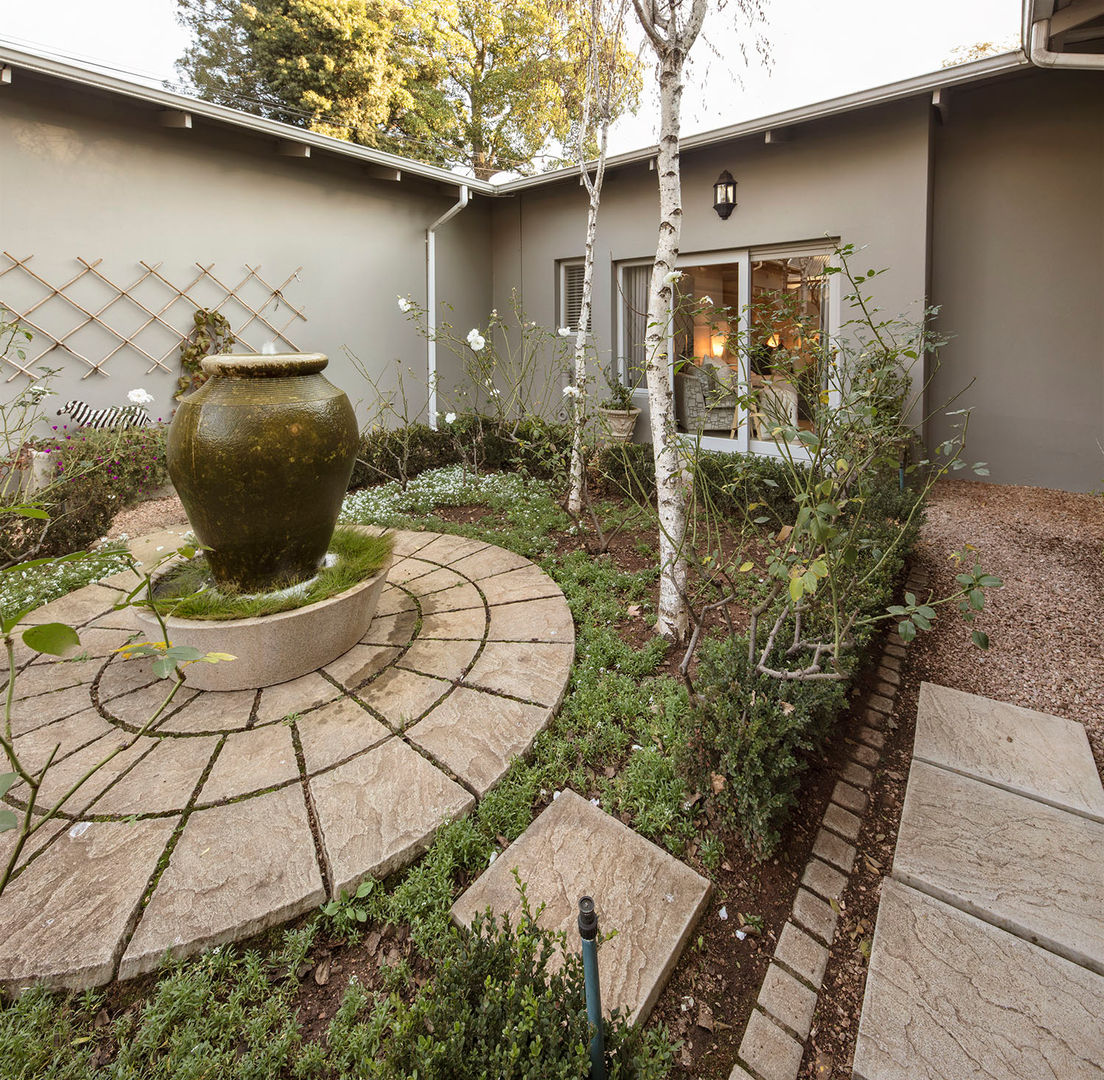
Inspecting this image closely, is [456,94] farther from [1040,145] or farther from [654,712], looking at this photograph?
[654,712]

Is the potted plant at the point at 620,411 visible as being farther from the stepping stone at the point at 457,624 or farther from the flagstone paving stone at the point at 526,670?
the flagstone paving stone at the point at 526,670

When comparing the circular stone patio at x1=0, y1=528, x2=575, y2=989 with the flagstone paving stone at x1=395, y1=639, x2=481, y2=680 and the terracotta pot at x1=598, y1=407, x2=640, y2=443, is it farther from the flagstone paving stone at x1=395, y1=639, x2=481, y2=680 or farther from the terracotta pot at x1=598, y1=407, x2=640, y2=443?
the terracotta pot at x1=598, y1=407, x2=640, y2=443

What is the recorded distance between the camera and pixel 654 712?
2.37 m

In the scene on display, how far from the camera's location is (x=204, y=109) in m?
5.14

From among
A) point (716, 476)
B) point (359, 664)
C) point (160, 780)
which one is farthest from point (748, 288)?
point (160, 780)

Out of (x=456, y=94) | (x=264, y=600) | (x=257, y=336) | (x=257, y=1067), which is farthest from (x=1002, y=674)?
(x=456, y=94)

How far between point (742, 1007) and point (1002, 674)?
2.13 m

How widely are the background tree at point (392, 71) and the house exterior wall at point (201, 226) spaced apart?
294 inches

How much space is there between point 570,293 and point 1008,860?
7221mm

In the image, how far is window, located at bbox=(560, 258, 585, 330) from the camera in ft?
24.7

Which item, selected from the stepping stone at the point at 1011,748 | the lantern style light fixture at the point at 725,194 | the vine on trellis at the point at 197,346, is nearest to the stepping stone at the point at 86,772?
the stepping stone at the point at 1011,748

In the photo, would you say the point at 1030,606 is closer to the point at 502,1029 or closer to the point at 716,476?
the point at 716,476

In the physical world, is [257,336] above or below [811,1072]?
Answer: above

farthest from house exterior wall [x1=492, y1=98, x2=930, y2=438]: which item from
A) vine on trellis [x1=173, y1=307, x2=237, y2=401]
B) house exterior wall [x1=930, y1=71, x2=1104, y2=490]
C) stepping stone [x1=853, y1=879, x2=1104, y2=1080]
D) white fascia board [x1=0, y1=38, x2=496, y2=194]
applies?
stepping stone [x1=853, y1=879, x2=1104, y2=1080]
